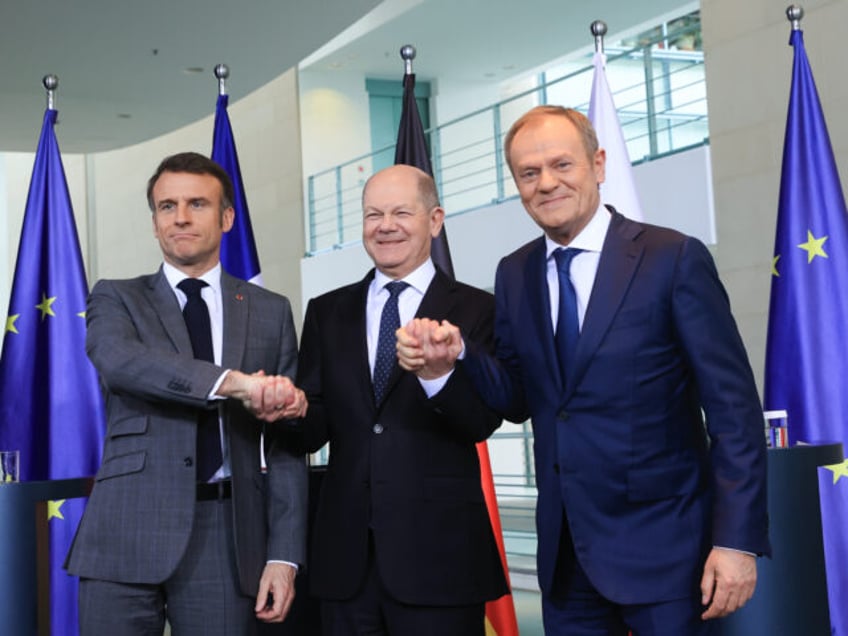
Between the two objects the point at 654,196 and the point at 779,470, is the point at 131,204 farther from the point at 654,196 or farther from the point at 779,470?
the point at 779,470

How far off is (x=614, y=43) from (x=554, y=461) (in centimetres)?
1215

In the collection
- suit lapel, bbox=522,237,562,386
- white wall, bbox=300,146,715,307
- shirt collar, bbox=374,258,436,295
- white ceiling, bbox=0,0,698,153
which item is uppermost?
white ceiling, bbox=0,0,698,153

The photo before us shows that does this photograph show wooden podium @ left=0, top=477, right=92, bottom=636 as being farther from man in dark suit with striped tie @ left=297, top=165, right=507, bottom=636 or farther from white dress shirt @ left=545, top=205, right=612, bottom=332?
white dress shirt @ left=545, top=205, right=612, bottom=332

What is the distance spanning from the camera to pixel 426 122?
Result: 15.1 meters

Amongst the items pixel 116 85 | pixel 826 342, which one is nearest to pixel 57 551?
pixel 116 85

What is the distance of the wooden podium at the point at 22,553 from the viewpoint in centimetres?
312

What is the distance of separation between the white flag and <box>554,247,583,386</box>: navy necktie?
2183 mm

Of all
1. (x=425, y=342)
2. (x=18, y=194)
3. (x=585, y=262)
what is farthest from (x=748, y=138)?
(x=18, y=194)

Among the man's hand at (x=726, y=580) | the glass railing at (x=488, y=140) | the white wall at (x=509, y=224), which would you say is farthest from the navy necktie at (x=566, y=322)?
the glass railing at (x=488, y=140)

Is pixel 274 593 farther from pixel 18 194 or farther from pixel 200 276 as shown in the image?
pixel 18 194

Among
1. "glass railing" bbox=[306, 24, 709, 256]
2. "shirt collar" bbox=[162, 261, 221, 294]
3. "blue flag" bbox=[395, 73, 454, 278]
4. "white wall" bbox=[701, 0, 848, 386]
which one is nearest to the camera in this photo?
"shirt collar" bbox=[162, 261, 221, 294]

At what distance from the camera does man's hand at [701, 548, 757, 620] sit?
6.39 ft

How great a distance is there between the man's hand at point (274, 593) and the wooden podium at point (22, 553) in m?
1.03

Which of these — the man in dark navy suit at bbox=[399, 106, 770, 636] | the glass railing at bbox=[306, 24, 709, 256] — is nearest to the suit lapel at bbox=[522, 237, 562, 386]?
the man in dark navy suit at bbox=[399, 106, 770, 636]
